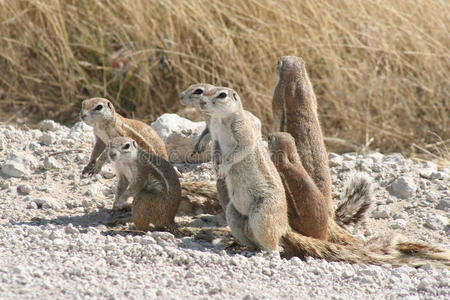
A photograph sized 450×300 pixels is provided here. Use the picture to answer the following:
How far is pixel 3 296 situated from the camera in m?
4.02

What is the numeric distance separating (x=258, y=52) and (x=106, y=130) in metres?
3.29

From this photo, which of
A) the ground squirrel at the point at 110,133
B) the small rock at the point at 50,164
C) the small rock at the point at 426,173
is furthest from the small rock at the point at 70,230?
the small rock at the point at 426,173

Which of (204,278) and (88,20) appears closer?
(204,278)

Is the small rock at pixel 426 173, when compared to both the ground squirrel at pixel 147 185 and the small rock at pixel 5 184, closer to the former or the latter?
the ground squirrel at pixel 147 185

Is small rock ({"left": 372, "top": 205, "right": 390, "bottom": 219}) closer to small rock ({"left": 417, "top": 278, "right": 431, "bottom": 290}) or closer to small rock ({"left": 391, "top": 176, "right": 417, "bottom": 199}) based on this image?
small rock ({"left": 391, "top": 176, "right": 417, "bottom": 199})

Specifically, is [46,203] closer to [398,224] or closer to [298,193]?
[298,193]

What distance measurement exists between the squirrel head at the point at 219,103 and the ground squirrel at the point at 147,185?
0.80m

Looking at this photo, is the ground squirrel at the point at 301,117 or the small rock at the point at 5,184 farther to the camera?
the small rock at the point at 5,184

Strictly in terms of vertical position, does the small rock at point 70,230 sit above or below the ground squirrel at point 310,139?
below

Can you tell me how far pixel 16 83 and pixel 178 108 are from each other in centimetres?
202

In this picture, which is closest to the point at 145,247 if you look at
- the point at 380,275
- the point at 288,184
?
the point at 288,184

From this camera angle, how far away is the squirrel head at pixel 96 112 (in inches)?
246

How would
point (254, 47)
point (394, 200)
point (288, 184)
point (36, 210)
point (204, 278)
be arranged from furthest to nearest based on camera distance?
point (254, 47) < point (394, 200) < point (36, 210) < point (288, 184) < point (204, 278)

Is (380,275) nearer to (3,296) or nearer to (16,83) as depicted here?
(3,296)
